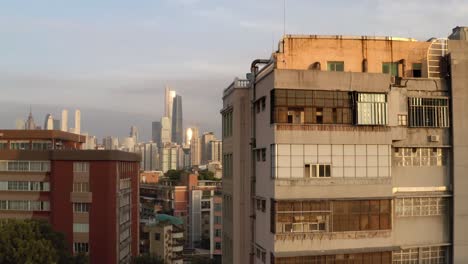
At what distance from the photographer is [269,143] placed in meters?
16.9

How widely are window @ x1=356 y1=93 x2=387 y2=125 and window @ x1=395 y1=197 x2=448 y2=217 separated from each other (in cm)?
297

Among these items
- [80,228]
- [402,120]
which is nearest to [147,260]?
[80,228]

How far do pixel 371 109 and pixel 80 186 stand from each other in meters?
32.8

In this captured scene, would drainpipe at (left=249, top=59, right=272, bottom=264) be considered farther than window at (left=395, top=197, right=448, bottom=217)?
Yes

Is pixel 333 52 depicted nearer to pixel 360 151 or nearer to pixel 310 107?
pixel 310 107

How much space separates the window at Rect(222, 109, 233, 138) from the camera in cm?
2158

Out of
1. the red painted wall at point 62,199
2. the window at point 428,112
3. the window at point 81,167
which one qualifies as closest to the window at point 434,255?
the window at point 428,112

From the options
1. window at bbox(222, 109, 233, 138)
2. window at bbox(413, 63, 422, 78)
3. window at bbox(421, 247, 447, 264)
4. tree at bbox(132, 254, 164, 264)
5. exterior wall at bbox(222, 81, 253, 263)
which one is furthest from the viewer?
tree at bbox(132, 254, 164, 264)

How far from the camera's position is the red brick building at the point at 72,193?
43812mm

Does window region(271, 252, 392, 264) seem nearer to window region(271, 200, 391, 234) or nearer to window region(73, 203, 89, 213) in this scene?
window region(271, 200, 391, 234)

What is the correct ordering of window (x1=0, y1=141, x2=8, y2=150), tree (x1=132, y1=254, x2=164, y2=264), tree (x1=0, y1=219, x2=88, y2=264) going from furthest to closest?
window (x1=0, y1=141, x2=8, y2=150), tree (x1=132, y1=254, x2=164, y2=264), tree (x1=0, y1=219, x2=88, y2=264)

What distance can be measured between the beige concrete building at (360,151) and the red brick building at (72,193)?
27.5 metres

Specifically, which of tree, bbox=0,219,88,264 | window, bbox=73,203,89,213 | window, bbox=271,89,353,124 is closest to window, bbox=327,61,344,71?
window, bbox=271,89,353,124

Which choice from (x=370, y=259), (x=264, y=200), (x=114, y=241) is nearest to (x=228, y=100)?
(x=264, y=200)
